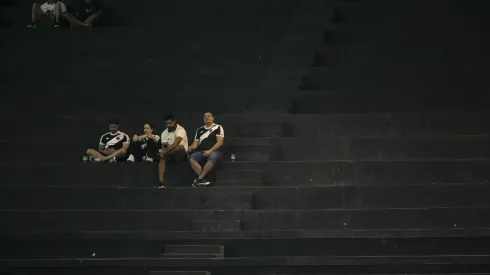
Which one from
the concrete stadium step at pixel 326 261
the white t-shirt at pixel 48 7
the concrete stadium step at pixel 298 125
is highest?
the white t-shirt at pixel 48 7

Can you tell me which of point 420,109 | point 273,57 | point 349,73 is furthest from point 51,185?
point 420,109

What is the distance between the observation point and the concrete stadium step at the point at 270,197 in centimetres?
1027

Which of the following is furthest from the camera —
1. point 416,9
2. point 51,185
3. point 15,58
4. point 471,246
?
point 416,9

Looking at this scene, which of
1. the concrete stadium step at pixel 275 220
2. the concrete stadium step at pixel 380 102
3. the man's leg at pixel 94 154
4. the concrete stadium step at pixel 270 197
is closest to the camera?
the concrete stadium step at pixel 275 220

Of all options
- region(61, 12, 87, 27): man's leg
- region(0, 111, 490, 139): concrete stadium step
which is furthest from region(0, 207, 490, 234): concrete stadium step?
region(61, 12, 87, 27): man's leg

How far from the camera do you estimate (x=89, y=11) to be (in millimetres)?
13977

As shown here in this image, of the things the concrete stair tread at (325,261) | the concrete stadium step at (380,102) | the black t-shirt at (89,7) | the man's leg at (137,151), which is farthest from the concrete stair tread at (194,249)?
the black t-shirt at (89,7)

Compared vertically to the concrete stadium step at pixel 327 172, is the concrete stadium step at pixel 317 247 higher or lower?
lower

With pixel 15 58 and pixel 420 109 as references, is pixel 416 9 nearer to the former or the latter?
pixel 420 109

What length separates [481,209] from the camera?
10016 millimetres

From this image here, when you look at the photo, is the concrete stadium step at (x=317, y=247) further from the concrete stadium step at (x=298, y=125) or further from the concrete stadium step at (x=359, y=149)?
the concrete stadium step at (x=298, y=125)

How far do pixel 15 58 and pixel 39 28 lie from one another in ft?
2.73

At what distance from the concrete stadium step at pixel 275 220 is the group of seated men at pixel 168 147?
2.13ft

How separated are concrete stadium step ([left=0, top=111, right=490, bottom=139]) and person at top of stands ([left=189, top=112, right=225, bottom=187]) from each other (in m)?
1.37
